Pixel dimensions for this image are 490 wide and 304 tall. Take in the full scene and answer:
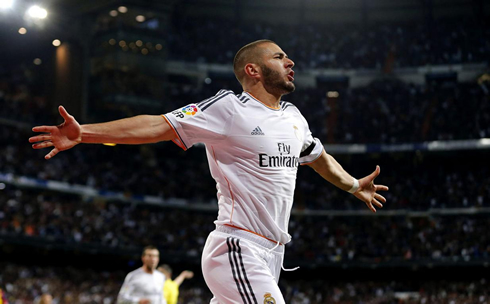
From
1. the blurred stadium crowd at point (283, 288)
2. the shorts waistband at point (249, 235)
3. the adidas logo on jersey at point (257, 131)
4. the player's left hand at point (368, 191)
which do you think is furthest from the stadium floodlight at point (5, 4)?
the shorts waistband at point (249, 235)

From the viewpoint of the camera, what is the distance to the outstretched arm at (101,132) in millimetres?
3463

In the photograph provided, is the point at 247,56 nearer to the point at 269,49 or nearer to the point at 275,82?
the point at 269,49

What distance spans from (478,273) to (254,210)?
1327 inches

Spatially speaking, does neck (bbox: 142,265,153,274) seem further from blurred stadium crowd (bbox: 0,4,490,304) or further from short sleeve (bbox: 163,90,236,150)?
blurred stadium crowd (bbox: 0,4,490,304)

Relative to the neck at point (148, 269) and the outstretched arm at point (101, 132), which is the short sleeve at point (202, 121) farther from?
the neck at point (148, 269)

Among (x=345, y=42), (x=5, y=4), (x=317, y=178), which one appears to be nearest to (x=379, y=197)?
(x=5, y=4)

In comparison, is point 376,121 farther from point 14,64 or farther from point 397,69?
point 14,64

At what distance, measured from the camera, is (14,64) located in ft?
133

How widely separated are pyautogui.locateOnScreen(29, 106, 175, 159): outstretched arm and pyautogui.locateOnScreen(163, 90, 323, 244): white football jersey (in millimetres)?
174

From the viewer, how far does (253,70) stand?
446 centimetres

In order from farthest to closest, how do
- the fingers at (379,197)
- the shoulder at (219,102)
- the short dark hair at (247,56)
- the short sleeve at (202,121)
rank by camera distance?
the fingers at (379,197)
the short dark hair at (247,56)
the shoulder at (219,102)
the short sleeve at (202,121)

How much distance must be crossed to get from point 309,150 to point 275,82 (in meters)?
0.72

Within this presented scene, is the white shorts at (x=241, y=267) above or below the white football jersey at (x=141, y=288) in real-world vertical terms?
above

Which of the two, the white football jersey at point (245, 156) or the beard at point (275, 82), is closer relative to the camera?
the white football jersey at point (245, 156)
